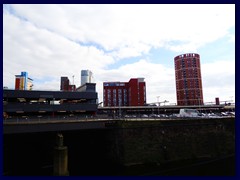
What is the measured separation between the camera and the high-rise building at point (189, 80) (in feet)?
513

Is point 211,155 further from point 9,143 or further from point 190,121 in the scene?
A: point 9,143

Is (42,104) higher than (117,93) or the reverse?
the reverse

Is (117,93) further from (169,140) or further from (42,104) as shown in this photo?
(169,140)

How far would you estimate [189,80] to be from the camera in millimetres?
159000

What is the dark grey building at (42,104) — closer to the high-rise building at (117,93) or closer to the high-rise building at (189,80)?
the high-rise building at (117,93)

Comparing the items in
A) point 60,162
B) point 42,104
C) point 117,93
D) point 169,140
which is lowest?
point 60,162

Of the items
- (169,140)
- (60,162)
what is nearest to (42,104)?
(60,162)

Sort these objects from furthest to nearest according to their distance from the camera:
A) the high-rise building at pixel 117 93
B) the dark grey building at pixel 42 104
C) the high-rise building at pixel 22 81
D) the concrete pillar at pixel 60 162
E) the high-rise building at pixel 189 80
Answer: the high-rise building at pixel 117 93, the high-rise building at pixel 189 80, the high-rise building at pixel 22 81, the dark grey building at pixel 42 104, the concrete pillar at pixel 60 162

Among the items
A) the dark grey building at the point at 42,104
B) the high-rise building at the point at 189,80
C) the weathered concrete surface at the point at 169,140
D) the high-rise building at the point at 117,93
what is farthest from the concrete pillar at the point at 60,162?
the high-rise building at the point at 189,80

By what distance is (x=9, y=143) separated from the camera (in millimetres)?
39031

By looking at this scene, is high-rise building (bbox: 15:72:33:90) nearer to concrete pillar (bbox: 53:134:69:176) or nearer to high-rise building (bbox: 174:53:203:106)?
high-rise building (bbox: 174:53:203:106)

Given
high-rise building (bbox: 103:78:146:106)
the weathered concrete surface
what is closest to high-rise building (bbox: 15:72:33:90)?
high-rise building (bbox: 103:78:146:106)

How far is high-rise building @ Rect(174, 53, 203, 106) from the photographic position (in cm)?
15650
